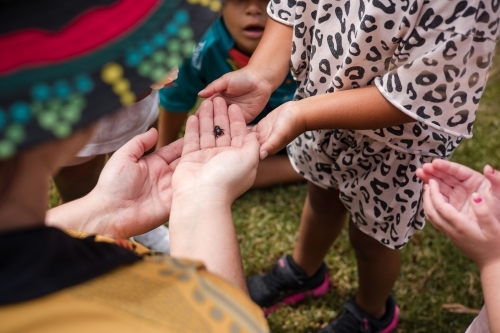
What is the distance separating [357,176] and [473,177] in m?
0.42

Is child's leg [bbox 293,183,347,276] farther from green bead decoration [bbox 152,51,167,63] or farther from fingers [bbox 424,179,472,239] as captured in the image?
green bead decoration [bbox 152,51,167,63]

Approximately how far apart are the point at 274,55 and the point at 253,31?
693 millimetres

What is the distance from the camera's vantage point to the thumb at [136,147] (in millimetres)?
1235

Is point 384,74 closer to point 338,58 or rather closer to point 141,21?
point 338,58

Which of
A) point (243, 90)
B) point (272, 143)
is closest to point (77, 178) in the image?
point (243, 90)

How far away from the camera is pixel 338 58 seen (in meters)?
1.27

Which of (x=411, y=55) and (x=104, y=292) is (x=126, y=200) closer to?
(x=104, y=292)

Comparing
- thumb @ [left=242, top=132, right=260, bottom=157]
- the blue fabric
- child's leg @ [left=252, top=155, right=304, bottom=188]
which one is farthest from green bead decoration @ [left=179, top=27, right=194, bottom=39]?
child's leg @ [left=252, top=155, right=304, bottom=188]

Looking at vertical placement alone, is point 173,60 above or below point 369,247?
above

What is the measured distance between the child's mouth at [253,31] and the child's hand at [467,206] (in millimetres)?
1160

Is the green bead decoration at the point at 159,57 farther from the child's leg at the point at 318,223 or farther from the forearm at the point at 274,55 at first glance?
the child's leg at the point at 318,223

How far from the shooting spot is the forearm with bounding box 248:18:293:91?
4.62 feet

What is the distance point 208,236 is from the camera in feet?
2.92

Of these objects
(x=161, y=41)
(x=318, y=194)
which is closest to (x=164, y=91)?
(x=318, y=194)
